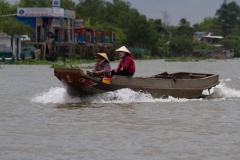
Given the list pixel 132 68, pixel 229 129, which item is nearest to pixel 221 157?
pixel 229 129

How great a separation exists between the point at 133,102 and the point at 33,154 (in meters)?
7.17

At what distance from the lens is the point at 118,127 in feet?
43.7

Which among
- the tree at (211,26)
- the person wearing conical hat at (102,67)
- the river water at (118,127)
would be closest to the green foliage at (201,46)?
the tree at (211,26)

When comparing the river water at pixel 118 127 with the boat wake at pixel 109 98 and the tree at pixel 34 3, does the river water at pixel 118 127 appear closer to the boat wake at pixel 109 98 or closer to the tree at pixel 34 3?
the boat wake at pixel 109 98

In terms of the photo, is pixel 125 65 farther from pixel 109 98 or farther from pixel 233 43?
pixel 233 43

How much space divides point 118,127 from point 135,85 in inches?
162

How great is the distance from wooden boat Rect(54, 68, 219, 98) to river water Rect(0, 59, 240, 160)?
0.20 meters

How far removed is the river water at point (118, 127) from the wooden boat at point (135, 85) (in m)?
0.20

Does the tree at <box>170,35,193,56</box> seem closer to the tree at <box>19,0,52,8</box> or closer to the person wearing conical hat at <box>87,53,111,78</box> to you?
the tree at <box>19,0,52,8</box>

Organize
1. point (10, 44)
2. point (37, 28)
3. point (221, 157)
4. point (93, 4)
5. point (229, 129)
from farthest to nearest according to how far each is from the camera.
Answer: point (93, 4) → point (37, 28) → point (10, 44) → point (229, 129) → point (221, 157)

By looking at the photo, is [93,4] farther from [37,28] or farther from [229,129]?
[229,129]

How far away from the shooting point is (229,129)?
13.2 meters

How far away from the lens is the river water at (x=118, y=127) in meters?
10.8

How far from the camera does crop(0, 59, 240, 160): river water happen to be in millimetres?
10766
